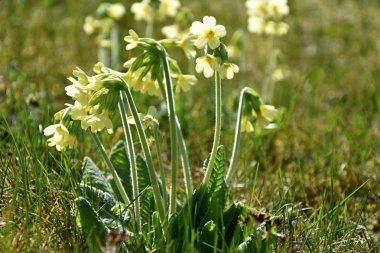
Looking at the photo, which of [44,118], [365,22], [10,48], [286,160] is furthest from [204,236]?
[365,22]

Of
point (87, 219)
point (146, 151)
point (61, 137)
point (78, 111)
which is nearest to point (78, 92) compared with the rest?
point (78, 111)

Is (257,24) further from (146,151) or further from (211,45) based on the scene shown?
(146,151)

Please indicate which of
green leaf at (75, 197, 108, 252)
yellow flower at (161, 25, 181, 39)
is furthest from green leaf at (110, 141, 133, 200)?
yellow flower at (161, 25, 181, 39)

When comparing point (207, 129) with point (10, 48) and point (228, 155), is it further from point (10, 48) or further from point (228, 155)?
point (10, 48)

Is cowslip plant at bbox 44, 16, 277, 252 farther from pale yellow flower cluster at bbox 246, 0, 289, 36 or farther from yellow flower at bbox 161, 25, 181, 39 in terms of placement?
yellow flower at bbox 161, 25, 181, 39

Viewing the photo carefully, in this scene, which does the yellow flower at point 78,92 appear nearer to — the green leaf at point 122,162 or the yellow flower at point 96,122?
the yellow flower at point 96,122

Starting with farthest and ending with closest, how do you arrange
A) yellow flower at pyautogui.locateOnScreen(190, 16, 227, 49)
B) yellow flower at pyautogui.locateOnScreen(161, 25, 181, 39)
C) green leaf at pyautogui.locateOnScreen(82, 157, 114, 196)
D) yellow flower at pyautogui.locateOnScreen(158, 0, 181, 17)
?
yellow flower at pyautogui.locateOnScreen(161, 25, 181, 39) → yellow flower at pyautogui.locateOnScreen(158, 0, 181, 17) → green leaf at pyautogui.locateOnScreen(82, 157, 114, 196) → yellow flower at pyautogui.locateOnScreen(190, 16, 227, 49)

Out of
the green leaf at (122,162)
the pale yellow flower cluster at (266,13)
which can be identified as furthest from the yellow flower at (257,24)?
the green leaf at (122,162)
